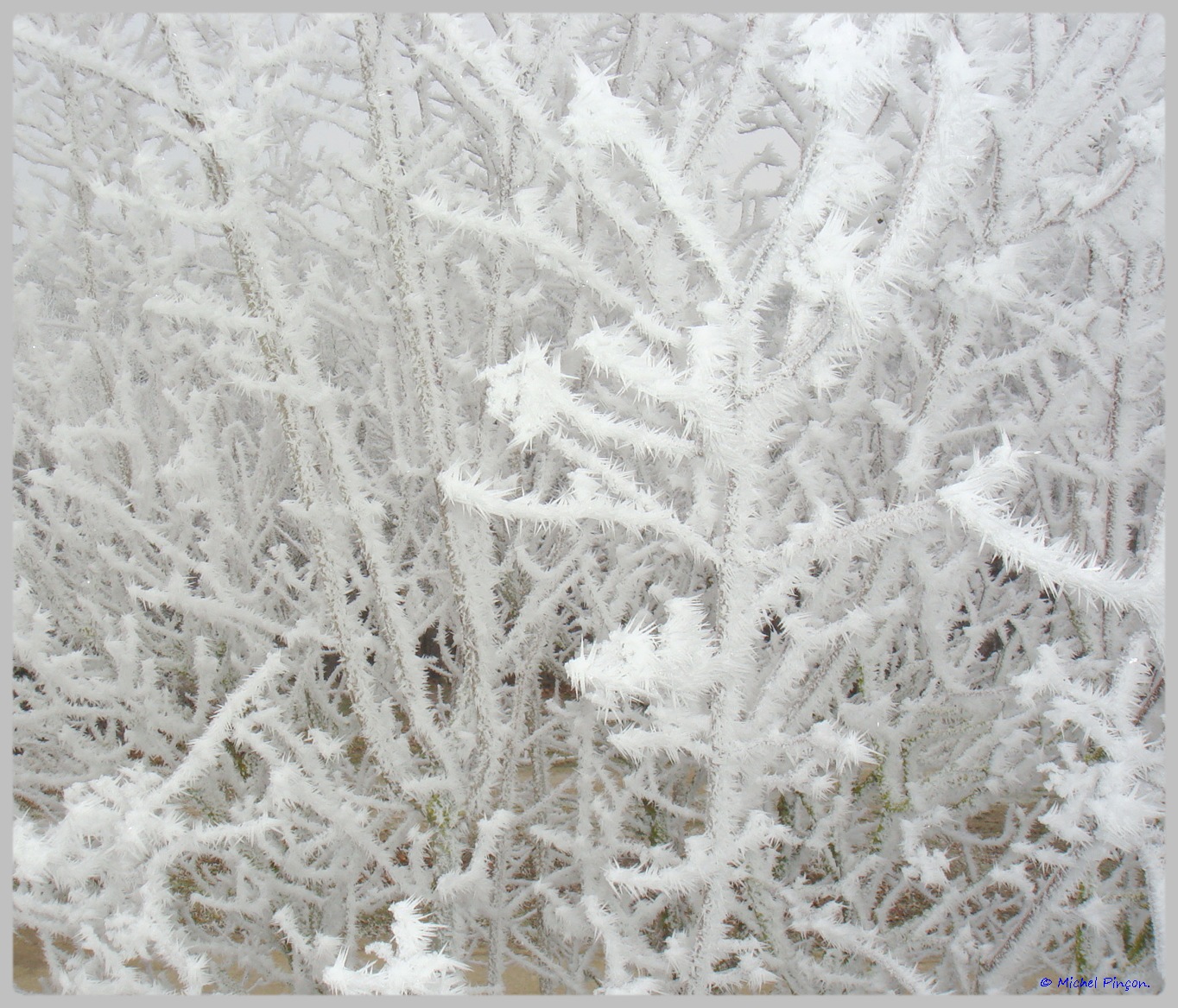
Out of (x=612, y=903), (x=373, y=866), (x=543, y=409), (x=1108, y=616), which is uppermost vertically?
(x=543, y=409)

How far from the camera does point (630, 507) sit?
123cm

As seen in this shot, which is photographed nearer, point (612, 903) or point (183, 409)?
point (612, 903)

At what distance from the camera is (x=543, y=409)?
3.51 feet

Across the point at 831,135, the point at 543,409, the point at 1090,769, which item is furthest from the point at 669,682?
the point at 1090,769

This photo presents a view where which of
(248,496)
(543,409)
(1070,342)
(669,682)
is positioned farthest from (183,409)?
(1070,342)

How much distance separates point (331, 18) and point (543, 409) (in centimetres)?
117

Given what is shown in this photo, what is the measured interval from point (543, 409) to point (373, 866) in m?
2.20

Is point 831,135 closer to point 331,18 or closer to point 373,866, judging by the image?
point 331,18

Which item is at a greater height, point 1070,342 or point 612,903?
point 1070,342

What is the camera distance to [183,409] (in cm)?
252

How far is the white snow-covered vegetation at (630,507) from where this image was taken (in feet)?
3.89

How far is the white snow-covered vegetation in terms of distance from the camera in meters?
1.18

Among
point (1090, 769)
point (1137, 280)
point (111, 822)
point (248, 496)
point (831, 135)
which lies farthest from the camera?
point (248, 496)

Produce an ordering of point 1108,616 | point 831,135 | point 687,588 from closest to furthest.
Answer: point 831,135 < point 1108,616 < point 687,588
